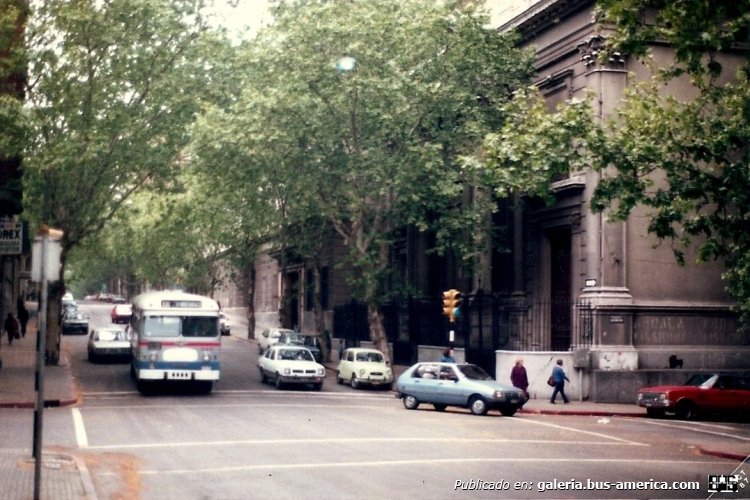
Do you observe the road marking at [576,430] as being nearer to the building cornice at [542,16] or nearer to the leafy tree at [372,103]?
the leafy tree at [372,103]

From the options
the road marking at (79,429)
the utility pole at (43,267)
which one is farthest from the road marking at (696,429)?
the utility pole at (43,267)

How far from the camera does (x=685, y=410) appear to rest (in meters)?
29.6

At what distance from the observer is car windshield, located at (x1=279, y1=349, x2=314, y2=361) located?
118 ft

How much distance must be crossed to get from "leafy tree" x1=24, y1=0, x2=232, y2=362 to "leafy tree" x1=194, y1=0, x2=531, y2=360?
2.66 m

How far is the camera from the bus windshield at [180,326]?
29.7 meters

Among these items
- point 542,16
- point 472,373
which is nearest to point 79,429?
point 472,373

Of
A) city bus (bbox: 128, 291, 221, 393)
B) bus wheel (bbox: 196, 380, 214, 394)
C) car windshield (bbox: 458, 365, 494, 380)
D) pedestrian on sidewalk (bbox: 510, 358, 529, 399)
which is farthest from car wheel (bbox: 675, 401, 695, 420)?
bus wheel (bbox: 196, 380, 214, 394)

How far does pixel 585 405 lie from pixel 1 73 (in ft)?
67.9

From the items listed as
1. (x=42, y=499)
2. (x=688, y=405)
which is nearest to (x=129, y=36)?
(x=688, y=405)

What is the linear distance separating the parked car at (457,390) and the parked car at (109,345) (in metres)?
18.4

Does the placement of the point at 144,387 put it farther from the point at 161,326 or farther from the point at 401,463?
the point at 401,463

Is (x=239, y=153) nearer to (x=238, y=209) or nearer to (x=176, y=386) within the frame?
(x=176, y=386)

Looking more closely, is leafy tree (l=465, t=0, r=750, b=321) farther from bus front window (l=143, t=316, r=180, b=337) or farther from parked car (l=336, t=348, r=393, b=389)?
parked car (l=336, t=348, r=393, b=389)

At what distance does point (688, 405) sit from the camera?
Result: 97.5 ft
